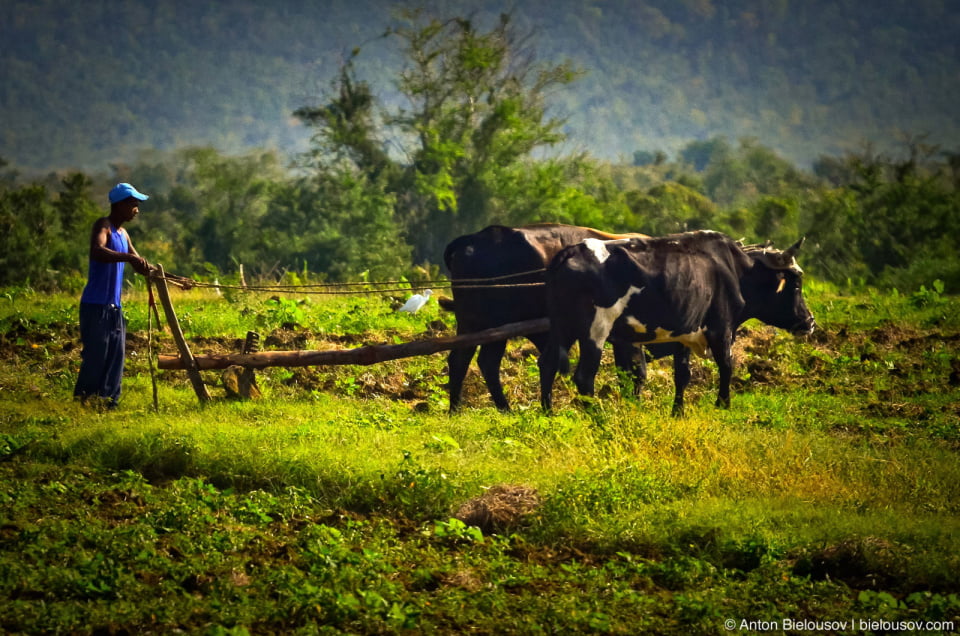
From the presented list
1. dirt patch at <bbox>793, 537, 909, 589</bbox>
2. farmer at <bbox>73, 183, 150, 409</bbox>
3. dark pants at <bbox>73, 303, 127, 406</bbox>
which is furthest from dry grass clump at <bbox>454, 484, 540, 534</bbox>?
dark pants at <bbox>73, 303, 127, 406</bbox>

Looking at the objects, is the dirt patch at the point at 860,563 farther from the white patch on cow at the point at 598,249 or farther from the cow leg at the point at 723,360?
the cow leg at the point at 723,360

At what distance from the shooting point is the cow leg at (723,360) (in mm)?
11883

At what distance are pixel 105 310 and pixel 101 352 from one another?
407mm

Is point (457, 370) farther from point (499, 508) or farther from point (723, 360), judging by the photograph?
point (499, 508)

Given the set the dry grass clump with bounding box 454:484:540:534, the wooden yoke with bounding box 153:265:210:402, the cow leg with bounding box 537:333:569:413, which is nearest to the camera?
the dry grass clump with bounding box 454:484:540:534

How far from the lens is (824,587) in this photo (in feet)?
22.5

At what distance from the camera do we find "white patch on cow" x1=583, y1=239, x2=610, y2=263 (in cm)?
1102

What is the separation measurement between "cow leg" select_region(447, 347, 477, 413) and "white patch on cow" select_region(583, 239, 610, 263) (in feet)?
5.95

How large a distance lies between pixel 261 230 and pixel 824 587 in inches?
1424

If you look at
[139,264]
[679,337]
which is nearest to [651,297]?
[679,337]

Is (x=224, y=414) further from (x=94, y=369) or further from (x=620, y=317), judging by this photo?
(x=620, y=317)

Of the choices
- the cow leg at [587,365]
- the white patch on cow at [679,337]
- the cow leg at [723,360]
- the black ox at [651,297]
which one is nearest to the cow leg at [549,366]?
the black ox at [651,297]

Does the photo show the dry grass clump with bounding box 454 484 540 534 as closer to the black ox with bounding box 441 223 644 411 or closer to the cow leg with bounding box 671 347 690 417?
the black ox with bounding box 441 223 644 411

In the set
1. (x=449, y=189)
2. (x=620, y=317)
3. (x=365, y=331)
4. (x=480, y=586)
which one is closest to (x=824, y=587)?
(x=480, y=586)
